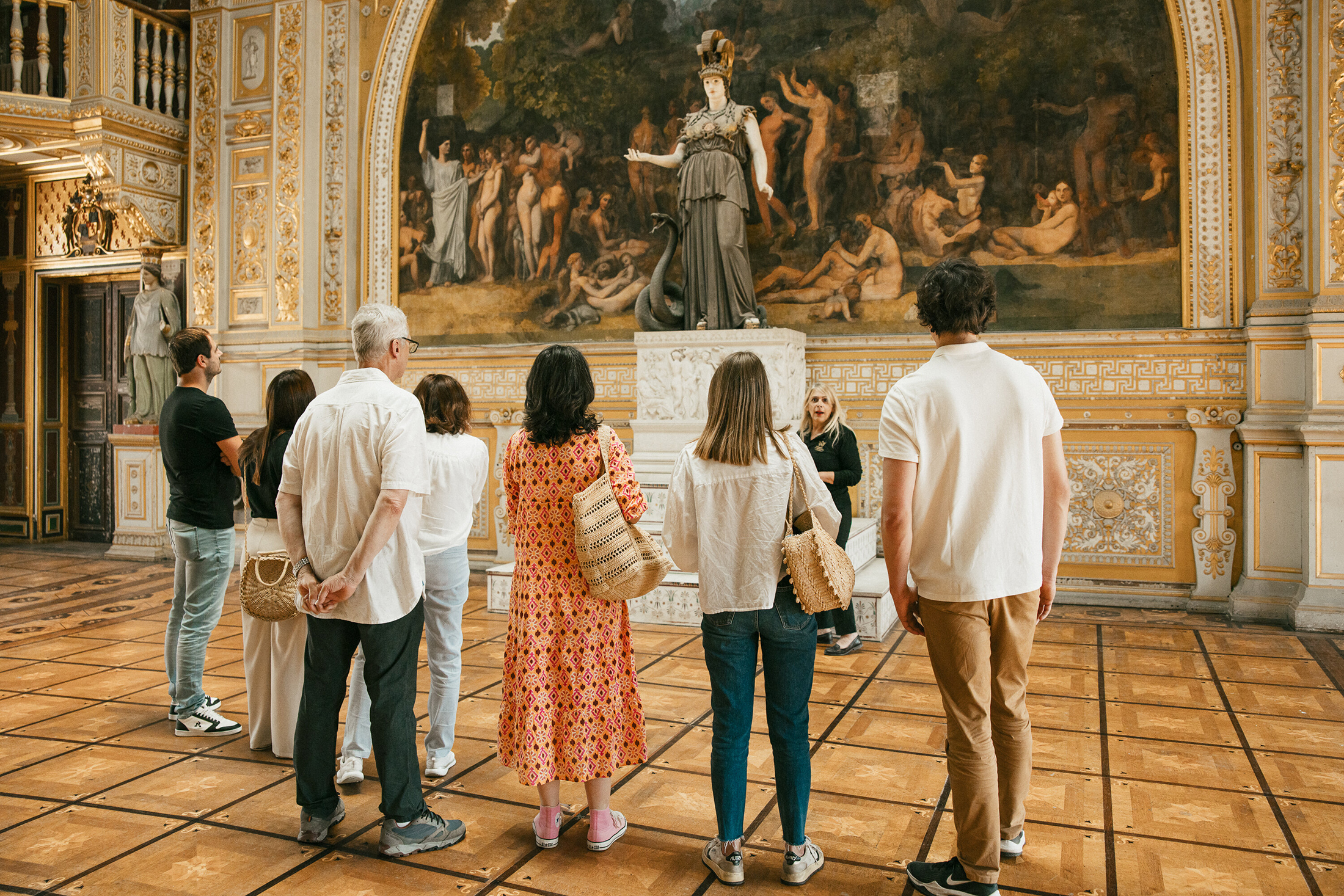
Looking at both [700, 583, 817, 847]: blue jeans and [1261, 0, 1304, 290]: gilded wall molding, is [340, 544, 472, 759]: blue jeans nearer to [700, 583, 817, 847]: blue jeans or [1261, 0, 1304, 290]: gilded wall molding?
[700, 583, 817, 847]: blue jeans

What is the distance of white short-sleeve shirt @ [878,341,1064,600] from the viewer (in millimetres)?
2488

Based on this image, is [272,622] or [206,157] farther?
[206,157]

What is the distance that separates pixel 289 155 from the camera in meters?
9.20

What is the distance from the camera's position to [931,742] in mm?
3955

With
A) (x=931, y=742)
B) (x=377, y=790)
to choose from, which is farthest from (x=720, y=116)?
(x=377, y=790)

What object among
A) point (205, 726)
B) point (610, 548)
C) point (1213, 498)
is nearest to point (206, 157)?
point (205, 726)

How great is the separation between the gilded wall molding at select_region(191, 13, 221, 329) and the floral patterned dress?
26.1ft

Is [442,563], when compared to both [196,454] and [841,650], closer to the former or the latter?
[196,454]

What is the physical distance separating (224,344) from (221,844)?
744 centimetres

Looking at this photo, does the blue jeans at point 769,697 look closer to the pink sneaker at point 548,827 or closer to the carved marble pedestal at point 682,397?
the pink sneaker at point 548,827

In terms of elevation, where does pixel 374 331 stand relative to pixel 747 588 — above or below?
above

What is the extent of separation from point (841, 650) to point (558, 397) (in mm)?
3250

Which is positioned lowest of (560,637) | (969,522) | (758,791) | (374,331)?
(758,791)

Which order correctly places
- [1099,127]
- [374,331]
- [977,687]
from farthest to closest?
1. [1099,127]
2. [374,331]
3. [977,687]
